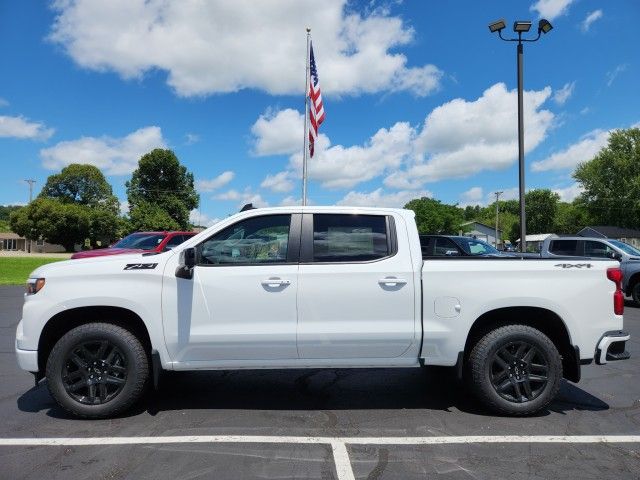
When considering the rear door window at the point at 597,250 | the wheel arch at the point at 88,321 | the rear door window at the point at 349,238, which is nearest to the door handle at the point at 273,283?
the rear door window at the point at 349,238

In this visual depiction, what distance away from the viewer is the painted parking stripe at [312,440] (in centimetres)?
390

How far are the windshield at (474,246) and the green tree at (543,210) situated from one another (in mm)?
96241

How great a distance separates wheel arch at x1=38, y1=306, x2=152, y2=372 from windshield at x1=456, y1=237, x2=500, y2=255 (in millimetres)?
Answer: 10634

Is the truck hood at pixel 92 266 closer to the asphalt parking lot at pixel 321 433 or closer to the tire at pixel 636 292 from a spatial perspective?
the asphalt parking lot at pixel 321 433

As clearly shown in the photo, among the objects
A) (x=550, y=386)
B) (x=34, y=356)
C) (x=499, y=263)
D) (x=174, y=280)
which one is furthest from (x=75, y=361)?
(x=550, y=386)

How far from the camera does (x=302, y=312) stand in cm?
432

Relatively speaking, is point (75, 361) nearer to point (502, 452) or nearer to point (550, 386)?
point (502, 452)

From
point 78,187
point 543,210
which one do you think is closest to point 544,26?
point 78,187

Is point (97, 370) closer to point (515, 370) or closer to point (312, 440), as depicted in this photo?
point (312, 440)

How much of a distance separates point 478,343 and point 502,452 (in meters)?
1.00

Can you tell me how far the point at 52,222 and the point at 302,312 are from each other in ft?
234

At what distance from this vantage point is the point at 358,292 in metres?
4.33

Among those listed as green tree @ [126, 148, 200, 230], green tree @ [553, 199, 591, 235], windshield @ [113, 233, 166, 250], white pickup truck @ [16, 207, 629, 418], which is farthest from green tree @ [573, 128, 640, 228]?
white pickup truck @ [16, 207, 629, 418]

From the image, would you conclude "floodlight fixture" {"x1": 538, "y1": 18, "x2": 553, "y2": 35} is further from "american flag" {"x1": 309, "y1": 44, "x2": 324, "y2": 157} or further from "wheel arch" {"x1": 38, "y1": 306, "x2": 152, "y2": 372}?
"wheel arch" {"x1": 38, "y1": 306, "x2": 152, "y2": 372}
